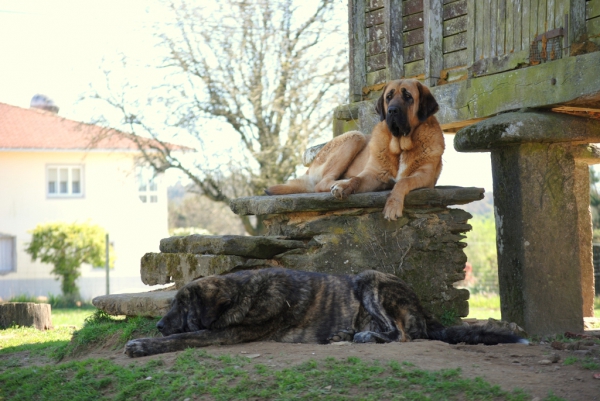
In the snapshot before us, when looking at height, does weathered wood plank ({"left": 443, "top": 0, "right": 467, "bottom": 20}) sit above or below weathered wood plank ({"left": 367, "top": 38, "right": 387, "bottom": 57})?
above

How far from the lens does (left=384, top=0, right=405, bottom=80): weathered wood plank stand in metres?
9.62

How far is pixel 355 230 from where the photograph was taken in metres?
7.34

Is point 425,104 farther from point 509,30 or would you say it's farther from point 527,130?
point 509,30

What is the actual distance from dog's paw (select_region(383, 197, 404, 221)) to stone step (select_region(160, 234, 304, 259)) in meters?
0.93

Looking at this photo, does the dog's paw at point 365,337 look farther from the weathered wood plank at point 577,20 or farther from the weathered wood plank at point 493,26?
the weathered wood plank at point 493,26

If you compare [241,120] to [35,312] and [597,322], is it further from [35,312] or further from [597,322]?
[597,322]

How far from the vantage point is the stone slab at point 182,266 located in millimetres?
7074

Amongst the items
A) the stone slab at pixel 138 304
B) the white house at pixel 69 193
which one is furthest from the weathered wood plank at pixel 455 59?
the white house at pixel 69 193

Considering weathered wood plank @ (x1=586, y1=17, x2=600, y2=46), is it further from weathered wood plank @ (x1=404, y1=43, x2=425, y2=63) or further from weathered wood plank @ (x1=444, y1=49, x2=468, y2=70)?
weathered wood plank @ (x1=404, y1=43, x2=425, y2=63)

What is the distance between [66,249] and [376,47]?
16.6 m

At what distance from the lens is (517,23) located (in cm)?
786

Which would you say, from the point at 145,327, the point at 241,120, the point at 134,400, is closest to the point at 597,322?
the point at 145,327

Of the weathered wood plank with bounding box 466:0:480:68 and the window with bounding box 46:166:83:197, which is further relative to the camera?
the window with bounding box 46:166:83:197

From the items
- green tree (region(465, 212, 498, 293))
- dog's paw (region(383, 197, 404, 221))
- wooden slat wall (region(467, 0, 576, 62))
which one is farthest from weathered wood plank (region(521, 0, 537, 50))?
green tree (region(465, 212, 498, 293))
